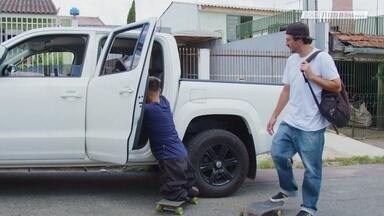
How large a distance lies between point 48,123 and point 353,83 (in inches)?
495

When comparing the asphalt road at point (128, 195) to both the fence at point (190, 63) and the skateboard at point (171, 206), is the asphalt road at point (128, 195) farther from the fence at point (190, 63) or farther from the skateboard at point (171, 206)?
the fence at point (190, 63)

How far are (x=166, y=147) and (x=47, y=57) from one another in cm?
168

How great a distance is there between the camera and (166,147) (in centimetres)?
583

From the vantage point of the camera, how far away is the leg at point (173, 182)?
571cm

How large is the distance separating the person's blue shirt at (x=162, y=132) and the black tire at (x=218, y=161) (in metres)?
0.37

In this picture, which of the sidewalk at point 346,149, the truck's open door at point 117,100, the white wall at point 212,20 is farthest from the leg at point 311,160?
the white wall at point 212,20

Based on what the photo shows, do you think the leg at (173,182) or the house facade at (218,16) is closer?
the leg at (173,182)

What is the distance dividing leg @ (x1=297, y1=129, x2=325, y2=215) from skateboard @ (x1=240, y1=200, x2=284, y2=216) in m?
0.41

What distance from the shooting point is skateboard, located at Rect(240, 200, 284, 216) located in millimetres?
5339

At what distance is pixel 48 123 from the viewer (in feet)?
19.3

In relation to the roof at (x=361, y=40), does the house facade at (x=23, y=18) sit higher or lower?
higher

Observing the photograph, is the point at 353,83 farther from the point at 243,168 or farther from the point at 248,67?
the point at 243,168

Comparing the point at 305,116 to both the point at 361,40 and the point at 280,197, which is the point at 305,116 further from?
the point at 361,40

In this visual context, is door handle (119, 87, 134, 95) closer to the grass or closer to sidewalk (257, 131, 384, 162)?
the grass
